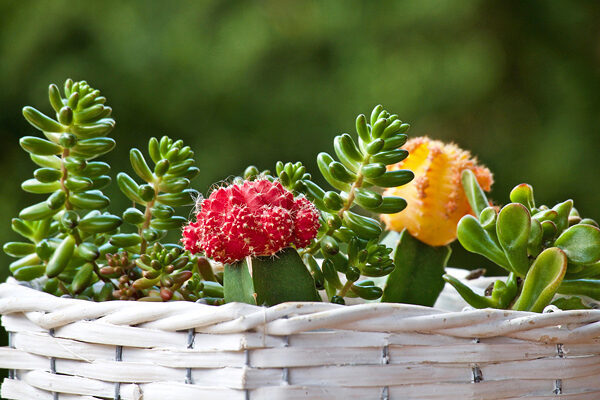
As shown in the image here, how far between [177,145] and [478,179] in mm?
270

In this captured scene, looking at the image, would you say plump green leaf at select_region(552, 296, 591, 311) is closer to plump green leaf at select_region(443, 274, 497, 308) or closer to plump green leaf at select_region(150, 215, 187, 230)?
plump green leaf at select_region(443, 274, 497, 308)

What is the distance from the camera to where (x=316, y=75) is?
1.60 meters

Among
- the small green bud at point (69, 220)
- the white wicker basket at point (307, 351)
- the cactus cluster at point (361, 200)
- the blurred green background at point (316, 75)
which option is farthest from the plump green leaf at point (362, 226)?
the blurred green background at point (316, 75)

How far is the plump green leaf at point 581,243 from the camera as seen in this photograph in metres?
0.49

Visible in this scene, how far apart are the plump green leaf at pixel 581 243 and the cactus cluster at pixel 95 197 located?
0.89 feet

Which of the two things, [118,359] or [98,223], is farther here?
[98,223]

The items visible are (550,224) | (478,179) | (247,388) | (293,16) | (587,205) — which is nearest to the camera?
(247,388)

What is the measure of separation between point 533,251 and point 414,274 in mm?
122

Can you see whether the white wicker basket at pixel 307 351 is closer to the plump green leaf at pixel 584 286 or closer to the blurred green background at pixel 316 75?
the plump green leaf at pixel 584 286

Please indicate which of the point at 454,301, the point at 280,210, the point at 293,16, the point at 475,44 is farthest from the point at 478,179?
the point at 293,16

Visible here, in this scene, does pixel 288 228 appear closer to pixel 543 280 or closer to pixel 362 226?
pixel 362 226

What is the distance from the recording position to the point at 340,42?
1.60 m

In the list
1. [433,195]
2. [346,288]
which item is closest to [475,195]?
[433,195]

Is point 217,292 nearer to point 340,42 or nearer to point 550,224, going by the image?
point 550,224
